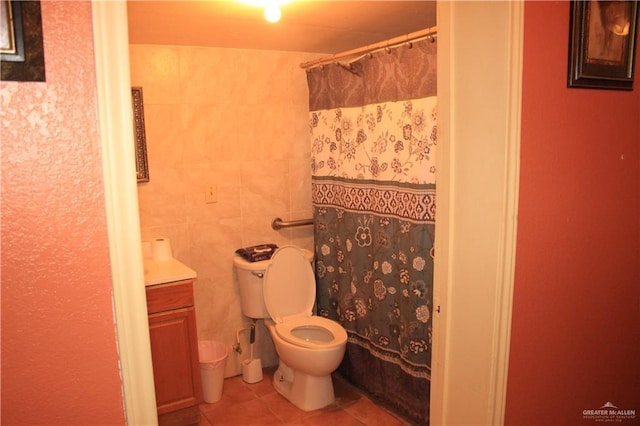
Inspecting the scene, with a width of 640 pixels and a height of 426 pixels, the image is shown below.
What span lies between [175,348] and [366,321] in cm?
107

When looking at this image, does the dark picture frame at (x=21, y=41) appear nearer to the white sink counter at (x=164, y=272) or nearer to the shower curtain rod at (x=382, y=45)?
the shower curtain rod at (x=382, y=45)

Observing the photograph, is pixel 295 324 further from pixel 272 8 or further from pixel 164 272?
pixel 272 8

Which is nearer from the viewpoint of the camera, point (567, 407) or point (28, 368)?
point (28, 368)

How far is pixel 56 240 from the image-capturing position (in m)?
0.74

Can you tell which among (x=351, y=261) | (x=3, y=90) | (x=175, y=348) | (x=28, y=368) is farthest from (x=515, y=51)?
(x=175, y=348)

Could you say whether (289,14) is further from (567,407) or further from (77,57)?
(567,407)

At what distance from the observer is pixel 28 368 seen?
2.47 ft

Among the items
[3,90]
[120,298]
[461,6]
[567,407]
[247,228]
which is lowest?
[567,407]

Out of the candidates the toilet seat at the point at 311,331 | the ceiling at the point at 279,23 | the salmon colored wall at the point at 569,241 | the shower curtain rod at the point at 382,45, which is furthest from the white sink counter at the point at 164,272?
the salmon colored wall at the point at 569,241

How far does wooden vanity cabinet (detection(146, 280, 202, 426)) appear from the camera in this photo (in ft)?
7.34

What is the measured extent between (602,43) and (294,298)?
81.7 inches

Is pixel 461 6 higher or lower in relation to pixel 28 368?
higher

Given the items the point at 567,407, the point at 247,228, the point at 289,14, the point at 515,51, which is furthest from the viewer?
the point at 247,228

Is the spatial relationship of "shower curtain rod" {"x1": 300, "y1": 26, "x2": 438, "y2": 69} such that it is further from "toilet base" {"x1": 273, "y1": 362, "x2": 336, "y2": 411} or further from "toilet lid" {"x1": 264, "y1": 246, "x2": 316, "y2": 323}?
"toilet base" {"x1": 273, "y1": 362, "x2": 336, "y2": 411}
